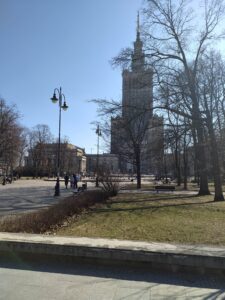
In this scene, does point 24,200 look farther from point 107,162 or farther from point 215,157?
point 215,157

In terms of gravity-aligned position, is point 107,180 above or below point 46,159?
below

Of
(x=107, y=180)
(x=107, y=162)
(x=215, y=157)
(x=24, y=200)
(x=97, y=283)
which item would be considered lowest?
(x=97, y=283)

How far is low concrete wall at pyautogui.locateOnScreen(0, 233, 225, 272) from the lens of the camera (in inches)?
232

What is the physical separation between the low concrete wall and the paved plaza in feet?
0.53

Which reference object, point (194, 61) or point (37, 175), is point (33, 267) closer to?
A: point (194, 61)

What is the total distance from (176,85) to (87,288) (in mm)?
21571

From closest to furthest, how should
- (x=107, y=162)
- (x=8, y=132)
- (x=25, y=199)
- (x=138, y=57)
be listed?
(x=25, y=199)
(x=138, y=57)
(x=107, y=162)
(x=8, y=132)

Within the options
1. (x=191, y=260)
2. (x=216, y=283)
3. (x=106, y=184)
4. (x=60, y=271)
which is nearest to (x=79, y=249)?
(x=60, y=271)

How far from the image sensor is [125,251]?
20.2 feet

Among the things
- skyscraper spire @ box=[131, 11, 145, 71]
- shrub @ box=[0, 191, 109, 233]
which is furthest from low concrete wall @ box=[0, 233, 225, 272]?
skyscraper spire @ box=[131, 11, 145, 71]

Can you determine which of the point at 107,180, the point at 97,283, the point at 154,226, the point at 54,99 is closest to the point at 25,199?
the point at 107,180

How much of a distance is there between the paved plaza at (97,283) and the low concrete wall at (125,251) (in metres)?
0.16

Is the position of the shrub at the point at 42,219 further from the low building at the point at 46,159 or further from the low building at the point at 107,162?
the low building at the point at 46,159

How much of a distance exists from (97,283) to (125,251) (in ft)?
2.60
